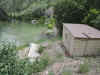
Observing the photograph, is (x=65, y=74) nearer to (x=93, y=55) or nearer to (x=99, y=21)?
(x=93, y=55)

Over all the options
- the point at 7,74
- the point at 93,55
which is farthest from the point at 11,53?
the point at 93,55

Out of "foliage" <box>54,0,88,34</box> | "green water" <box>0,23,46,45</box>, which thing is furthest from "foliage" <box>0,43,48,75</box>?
"foliage" <box>54,0,88,34</box>

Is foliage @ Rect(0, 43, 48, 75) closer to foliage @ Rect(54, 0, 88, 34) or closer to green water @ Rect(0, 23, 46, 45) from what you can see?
green water @ Rect(0, 23, 46, 45)

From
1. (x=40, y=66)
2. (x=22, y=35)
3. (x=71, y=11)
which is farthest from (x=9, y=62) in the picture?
(x=22, y=35)

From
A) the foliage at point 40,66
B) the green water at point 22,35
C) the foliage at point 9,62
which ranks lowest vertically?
the green water at point 22,35

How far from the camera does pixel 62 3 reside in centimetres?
1054

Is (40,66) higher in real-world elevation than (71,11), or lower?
lower

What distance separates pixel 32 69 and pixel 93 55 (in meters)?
3.31

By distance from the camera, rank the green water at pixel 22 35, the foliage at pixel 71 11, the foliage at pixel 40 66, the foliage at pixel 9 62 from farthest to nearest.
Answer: the green water at pixel 22 35 → the foliage at pixel 71 11 → the foliage at pixel 40 66 → the foliage at pixel 9 62

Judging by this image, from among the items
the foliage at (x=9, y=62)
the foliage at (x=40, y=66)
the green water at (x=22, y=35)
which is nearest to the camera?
the foliage at (x=9, y=62)

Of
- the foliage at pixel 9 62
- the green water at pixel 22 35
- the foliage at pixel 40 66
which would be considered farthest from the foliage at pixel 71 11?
the foliage at pixel 9 62

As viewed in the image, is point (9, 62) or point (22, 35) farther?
Result: point (22, 35)

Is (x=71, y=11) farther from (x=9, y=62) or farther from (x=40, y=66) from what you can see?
(x=9, y=62)

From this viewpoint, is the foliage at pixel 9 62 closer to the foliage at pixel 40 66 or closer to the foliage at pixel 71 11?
the foliage at pixel 40 66
